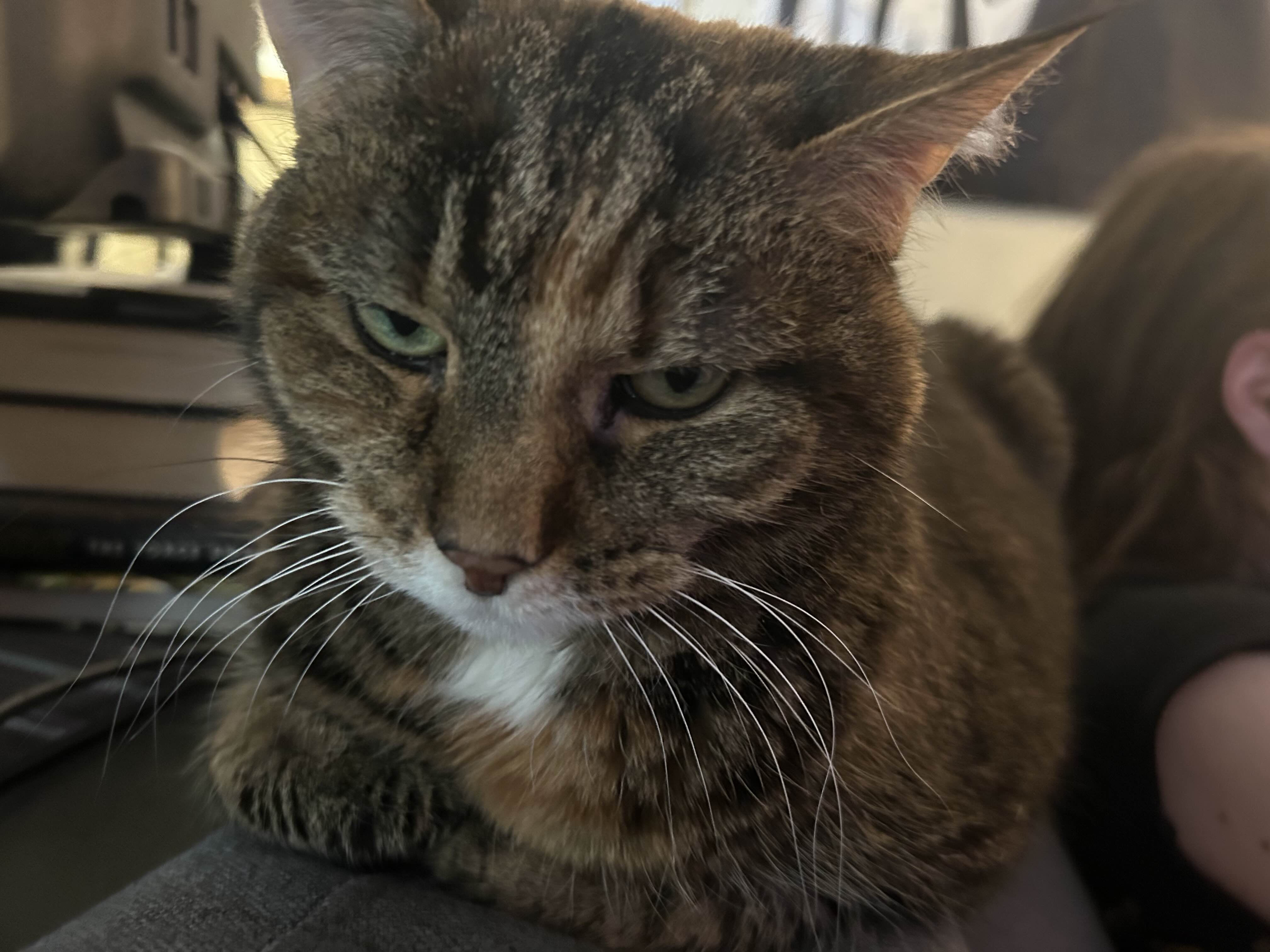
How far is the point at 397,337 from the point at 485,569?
175 mm

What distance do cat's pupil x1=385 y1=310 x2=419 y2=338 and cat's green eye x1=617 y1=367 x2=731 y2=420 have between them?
145 mm

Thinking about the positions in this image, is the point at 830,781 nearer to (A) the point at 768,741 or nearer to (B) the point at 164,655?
(A) the point at 768,741

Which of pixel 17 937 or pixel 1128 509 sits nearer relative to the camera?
pixel 17 937

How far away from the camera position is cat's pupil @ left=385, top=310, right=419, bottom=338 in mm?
541

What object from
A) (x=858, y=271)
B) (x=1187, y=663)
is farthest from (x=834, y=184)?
(x=1187, y=663)

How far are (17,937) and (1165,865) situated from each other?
3.78 ft

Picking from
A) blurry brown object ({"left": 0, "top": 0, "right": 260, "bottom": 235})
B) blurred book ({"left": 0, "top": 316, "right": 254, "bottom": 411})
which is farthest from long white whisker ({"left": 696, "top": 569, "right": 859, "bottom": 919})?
blurry brown object ({"left": 0, "top": 0, "right": 260, "bottom": 235})

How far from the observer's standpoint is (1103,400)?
1.42 m

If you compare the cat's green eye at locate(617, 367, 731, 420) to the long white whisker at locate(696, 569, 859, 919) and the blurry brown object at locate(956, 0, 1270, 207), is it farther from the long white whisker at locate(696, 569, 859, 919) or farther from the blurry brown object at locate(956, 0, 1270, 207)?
the blurry brown object at locate(956, 0, 1270, 207)

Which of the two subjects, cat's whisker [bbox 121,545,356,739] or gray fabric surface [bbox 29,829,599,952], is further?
cat's whisker [bbox 121,545,356,739]

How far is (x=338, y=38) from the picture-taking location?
0.58 metres

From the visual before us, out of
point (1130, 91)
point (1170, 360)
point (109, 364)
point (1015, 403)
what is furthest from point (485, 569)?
point (1130, 91)

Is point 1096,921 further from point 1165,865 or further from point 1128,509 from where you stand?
point 1128,509

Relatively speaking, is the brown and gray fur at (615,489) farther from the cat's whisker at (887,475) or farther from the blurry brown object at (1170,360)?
the blurry brown object at (1170,360)
